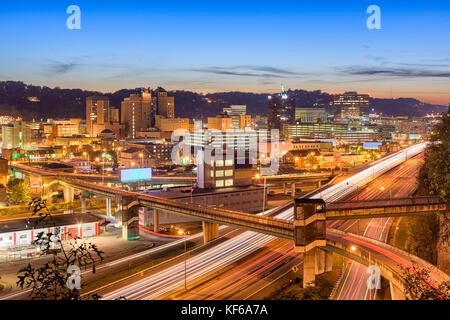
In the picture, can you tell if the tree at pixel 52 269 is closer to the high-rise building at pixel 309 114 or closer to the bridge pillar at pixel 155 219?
the bridge pillar at pixel 155 219

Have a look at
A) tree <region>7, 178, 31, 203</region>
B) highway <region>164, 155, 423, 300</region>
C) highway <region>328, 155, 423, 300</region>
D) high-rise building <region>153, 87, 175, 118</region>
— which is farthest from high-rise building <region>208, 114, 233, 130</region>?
highway <region>164, 155, 423, 300</region>

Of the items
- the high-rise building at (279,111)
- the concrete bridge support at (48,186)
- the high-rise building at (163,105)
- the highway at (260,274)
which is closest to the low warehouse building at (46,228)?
the highway at (260,274)

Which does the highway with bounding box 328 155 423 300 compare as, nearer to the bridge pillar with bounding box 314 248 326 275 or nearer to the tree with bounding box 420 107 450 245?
the bridge pillar with bounding box 314 248 326 275

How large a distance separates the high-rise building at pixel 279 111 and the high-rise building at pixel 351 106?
42.1 meters

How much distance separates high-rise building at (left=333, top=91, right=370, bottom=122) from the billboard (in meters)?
130

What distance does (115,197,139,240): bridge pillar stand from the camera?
2198cm

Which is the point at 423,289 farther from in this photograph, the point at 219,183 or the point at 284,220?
the point at 219,183

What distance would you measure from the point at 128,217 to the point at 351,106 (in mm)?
142809

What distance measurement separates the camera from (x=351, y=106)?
506 feet

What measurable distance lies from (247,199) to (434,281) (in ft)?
55.5

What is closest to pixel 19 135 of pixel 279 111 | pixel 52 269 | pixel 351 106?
pixel 52 269

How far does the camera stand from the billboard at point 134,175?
27.1 meters
